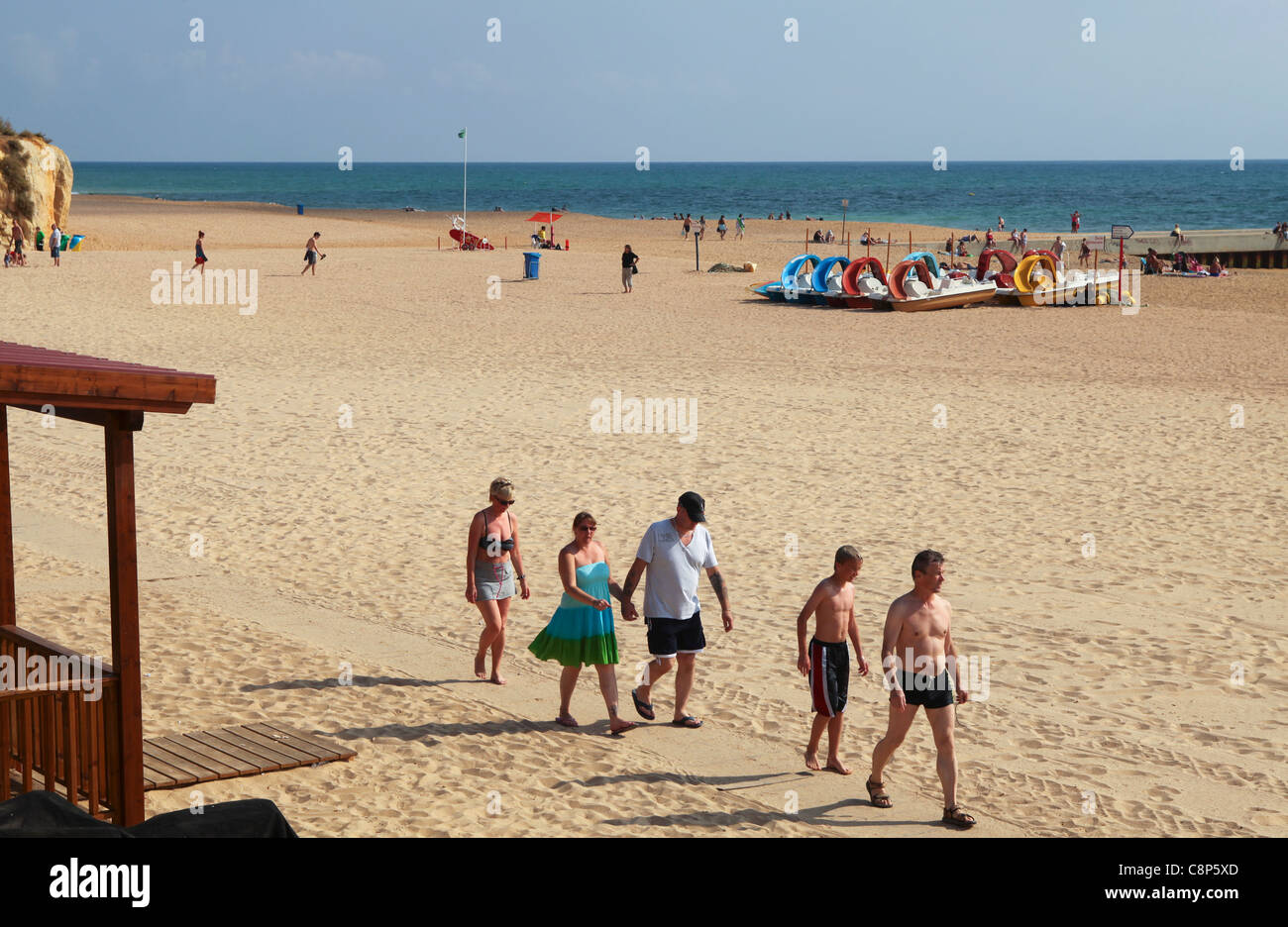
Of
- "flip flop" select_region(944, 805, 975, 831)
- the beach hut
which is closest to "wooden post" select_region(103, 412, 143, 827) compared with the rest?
the beach hut

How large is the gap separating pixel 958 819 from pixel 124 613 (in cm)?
420

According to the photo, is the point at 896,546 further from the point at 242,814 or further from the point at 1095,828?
the point at 242,814

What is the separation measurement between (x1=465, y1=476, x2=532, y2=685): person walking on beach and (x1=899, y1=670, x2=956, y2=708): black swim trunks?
2.97 metres

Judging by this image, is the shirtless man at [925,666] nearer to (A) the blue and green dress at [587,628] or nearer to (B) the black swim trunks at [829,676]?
(B) the black swim trunks at [829,676]

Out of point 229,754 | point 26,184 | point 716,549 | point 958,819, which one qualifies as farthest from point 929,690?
point 26,184

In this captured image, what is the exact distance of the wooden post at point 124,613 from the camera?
590cm

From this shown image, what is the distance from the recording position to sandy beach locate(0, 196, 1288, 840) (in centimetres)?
727

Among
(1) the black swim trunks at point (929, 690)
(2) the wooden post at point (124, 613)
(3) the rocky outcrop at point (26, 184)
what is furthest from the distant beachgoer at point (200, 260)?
(1) the black swim trunks at point (929, 690)

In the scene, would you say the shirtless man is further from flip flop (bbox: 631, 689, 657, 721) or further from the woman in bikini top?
the woman in bikini top

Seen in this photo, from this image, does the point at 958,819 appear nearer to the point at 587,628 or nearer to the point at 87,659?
the point at 587,628

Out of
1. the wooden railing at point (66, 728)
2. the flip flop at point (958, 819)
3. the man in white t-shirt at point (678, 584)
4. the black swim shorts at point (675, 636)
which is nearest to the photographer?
the wooden railing at point (66, 728)

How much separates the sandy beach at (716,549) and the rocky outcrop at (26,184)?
20.0 metres

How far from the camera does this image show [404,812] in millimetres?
6832

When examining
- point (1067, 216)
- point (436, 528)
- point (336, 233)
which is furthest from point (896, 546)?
point (1067, 216)
